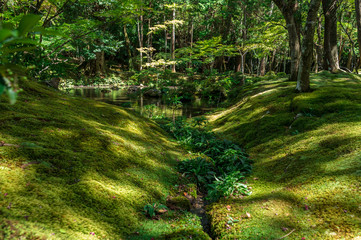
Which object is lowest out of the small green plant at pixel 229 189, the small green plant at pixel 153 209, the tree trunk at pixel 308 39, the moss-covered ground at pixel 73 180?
the small green plant at pixel 229 189

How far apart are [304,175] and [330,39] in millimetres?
10661

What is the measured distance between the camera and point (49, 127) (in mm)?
3109

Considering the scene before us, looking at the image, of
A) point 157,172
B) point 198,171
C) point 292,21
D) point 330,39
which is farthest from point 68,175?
point 330,39

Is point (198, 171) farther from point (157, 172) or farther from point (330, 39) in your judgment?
point (330, 39)

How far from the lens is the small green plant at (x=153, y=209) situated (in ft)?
8.05

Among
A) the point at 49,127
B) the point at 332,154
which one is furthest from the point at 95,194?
the point at 332,154

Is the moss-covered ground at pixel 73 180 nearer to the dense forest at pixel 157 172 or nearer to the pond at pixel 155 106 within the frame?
the dense forest at pixel 157 172

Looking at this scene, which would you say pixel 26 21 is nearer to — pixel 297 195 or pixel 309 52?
pixel 297 195

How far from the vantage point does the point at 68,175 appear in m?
2.34

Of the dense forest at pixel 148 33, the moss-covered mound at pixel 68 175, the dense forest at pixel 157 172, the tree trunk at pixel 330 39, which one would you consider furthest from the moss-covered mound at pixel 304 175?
the tree trunk at pixel 330 39

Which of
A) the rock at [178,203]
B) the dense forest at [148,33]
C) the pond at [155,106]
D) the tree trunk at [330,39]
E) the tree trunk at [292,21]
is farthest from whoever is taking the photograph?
the pond at [155,106]

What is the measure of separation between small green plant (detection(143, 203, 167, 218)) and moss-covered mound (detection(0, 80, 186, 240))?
92 millimetres

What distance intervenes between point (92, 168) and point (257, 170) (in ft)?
10.6

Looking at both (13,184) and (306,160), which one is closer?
(13,184)
